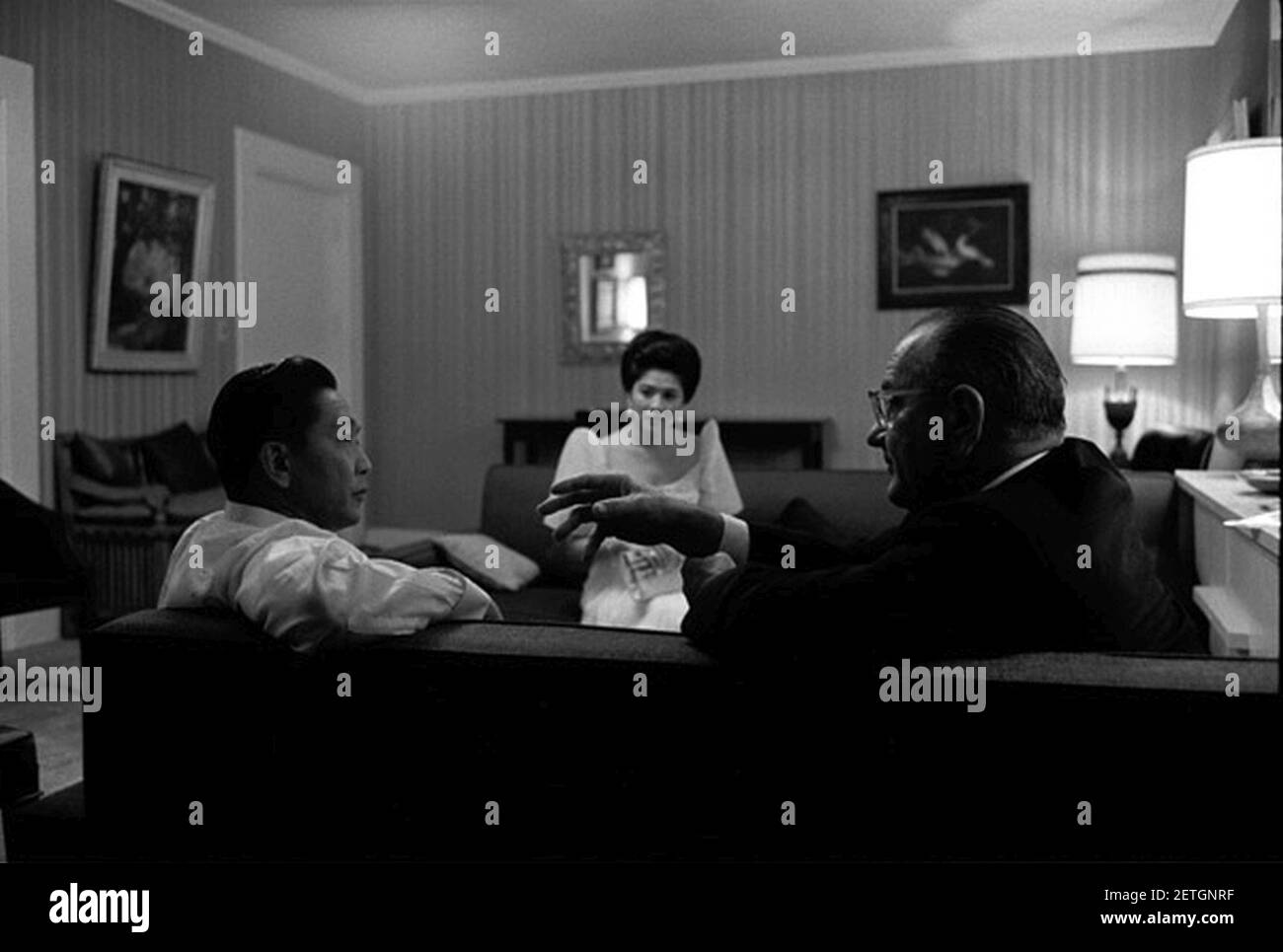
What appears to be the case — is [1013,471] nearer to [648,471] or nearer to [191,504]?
[648,471]

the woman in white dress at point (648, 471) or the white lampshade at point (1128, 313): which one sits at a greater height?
the white lampshade at point (1128, 313)

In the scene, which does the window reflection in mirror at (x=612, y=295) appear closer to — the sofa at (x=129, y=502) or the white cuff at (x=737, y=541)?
the sofa at (x=129, y=502)

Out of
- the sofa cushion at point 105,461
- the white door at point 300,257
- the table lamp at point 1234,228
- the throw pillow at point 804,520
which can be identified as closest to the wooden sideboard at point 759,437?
the white door at point 300,257

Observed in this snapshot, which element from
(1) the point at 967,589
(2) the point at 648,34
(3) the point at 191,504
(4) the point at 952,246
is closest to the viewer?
(1) the point at 967,589

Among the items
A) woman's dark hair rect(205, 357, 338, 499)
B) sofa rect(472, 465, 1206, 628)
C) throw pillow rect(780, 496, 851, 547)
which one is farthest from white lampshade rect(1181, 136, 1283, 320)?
woman's dark hair rect(205, 357, 338, 499)

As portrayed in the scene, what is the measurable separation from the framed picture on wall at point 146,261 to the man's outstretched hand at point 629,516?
390 cm

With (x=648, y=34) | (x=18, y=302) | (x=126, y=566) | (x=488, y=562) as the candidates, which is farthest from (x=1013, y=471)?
(x=648, y=34)

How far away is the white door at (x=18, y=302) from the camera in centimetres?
427

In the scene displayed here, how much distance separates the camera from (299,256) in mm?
6137

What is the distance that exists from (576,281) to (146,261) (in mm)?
2089

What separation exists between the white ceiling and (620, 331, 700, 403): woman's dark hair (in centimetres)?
248

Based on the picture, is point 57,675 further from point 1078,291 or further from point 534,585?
point 1078,291

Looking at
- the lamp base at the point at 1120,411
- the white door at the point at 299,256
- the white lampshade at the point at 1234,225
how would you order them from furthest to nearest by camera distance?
the white door at the point at 299,256 < the lamp base at the point at 1120,411 < the white lampshade at the point at 1234,225

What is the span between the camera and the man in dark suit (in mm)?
1092
